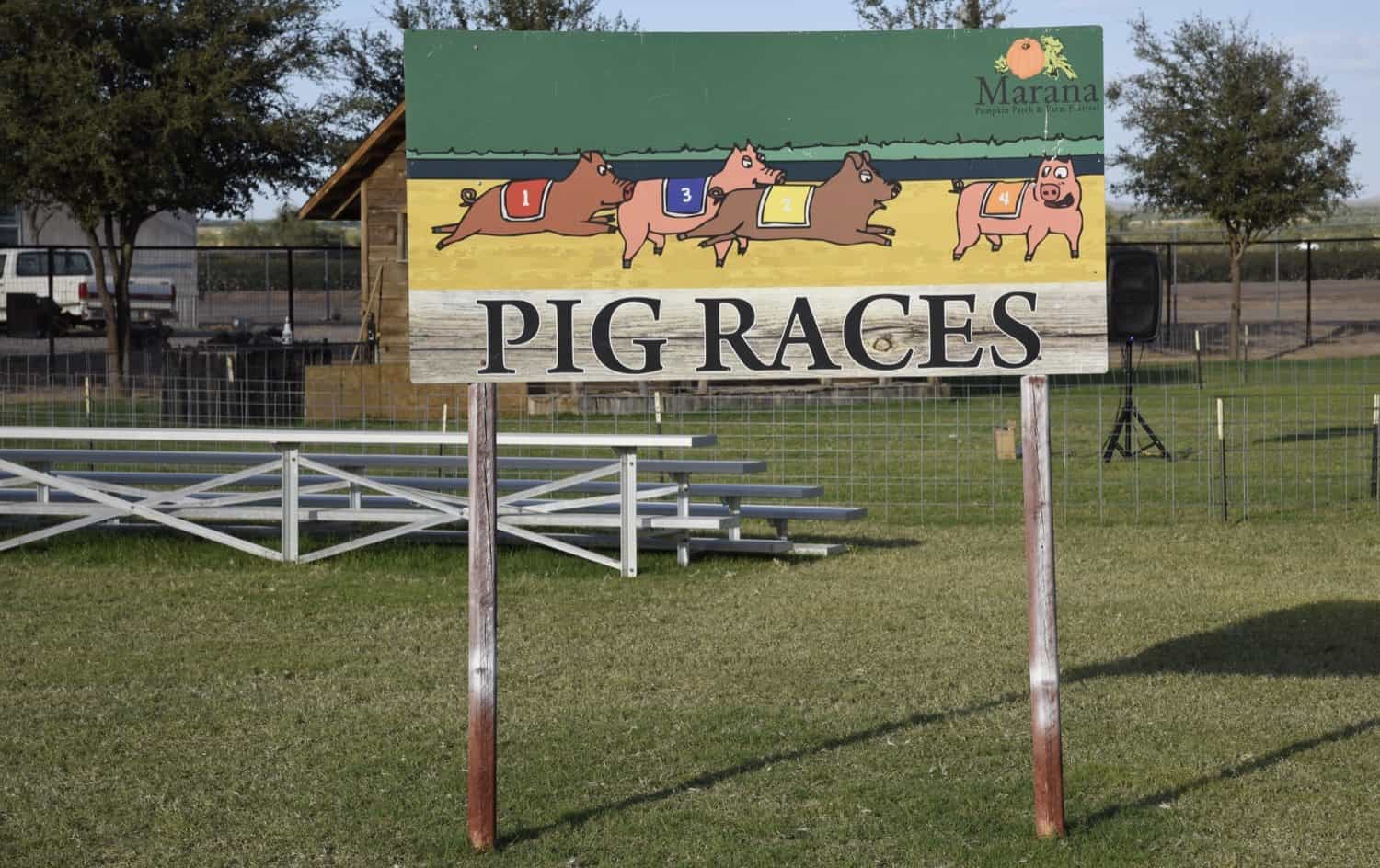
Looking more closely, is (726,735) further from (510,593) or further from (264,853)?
(510,593)

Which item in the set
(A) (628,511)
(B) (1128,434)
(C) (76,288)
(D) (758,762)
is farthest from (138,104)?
(D) (758,762)

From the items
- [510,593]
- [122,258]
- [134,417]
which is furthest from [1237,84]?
[510,593]

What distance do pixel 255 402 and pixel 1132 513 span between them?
11.4 meters

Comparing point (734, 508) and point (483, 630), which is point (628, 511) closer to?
point (734, 508)

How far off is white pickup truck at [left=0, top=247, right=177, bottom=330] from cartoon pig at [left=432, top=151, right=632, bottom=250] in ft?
105

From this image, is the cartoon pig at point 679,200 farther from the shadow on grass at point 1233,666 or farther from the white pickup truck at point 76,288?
the white pickup truck at point 76,288

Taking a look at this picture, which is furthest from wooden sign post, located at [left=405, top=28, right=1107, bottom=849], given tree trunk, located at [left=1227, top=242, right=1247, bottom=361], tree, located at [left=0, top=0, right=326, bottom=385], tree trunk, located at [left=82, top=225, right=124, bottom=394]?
tree trunk, located at [left=1227, top=242, right=1247, bottom=361]

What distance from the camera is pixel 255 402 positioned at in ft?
66.3

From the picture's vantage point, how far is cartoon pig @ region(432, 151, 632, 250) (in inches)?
210

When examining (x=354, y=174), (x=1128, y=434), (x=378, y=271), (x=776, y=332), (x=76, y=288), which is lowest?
(x=1128, y=434)

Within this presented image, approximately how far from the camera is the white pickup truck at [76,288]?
36000mm

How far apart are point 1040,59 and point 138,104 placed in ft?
72.2

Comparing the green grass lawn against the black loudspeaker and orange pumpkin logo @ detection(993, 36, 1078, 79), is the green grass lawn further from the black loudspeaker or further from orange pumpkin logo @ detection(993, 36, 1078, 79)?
orange pumpkin logo @ detection(993, 36, 1078, 79)

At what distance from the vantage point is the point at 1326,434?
17.8 m
